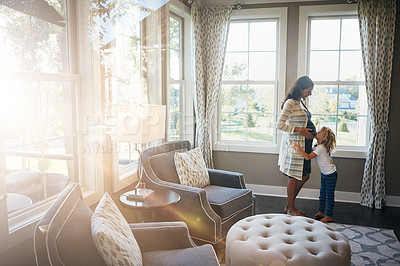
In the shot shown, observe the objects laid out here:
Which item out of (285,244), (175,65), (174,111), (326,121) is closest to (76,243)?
(285,244)

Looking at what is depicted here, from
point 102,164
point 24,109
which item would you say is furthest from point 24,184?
point 102,164

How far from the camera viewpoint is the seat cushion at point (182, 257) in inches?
81.0

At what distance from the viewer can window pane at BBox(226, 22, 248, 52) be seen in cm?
521

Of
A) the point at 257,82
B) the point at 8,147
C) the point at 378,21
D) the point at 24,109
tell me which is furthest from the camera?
the point at 257,82

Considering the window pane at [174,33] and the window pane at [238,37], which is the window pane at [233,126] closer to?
the window pane at [238,37]

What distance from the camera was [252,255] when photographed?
7.59 feet

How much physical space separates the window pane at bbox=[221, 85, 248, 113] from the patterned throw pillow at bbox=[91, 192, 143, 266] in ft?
11.7

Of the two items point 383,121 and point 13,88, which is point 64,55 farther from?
point 383,121

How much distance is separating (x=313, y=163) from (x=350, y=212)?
832 mm

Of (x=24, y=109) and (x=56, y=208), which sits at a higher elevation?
(x=24, y=109)

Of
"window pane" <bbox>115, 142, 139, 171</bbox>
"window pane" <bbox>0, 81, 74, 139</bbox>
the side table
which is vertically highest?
"window pane" <bbox>0, 81, 74, 139</bbox>

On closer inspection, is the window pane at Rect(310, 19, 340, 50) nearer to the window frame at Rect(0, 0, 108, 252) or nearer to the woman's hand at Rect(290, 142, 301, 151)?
the woman's hand at Rect(290, 142, 301, 151)

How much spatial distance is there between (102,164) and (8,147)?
0.92m

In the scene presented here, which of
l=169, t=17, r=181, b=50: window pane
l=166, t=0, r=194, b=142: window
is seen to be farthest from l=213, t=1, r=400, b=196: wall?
l=169, t=17, r=181, b=50: window pane
